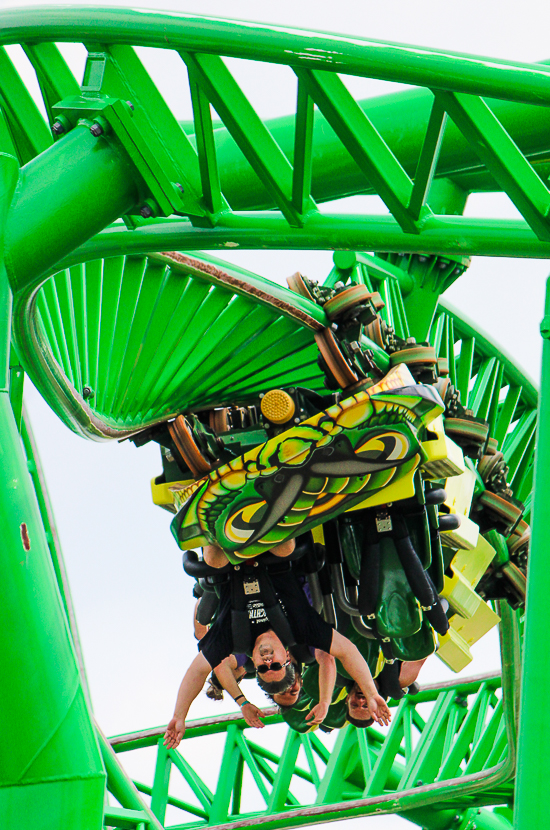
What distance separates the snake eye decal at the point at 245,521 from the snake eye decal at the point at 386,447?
0.81 metres

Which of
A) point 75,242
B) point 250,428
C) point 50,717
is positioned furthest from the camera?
point 250,428

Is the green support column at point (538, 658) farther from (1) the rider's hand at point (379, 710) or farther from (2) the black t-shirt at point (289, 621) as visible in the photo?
(2) the black t-shirt at point (289, 621)

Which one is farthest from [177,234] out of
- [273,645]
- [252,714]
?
[252,714]

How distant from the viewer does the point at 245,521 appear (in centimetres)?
773

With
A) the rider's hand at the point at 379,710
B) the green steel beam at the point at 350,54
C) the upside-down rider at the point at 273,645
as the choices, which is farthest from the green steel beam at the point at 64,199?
the rider's hand at the point at 379,710

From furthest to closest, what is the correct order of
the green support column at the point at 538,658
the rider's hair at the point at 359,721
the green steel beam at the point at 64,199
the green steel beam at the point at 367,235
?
1. the rider's hair at the point at 359,721
2. the green steel beam at the point at 367,235
3. the green steel beam at the point at 64,199
4. the green support column at the point at 538,658

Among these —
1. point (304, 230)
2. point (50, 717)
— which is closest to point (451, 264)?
point (304, 230)

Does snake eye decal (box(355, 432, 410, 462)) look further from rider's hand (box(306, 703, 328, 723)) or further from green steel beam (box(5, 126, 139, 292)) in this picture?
green steel beam (box(5, 126, 139, 292))

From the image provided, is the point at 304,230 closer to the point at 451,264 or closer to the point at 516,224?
the point at 516,224

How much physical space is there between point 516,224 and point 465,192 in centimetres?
487

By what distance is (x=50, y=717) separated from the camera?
12.4 ft

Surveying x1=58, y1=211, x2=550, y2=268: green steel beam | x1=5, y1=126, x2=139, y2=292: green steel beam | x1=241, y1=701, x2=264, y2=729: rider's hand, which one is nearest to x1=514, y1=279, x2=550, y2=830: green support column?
x1=58, y1=211, x2=550, y2=268: green steel beam

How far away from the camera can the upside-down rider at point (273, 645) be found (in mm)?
7658

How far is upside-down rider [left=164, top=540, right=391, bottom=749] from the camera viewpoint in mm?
7658
